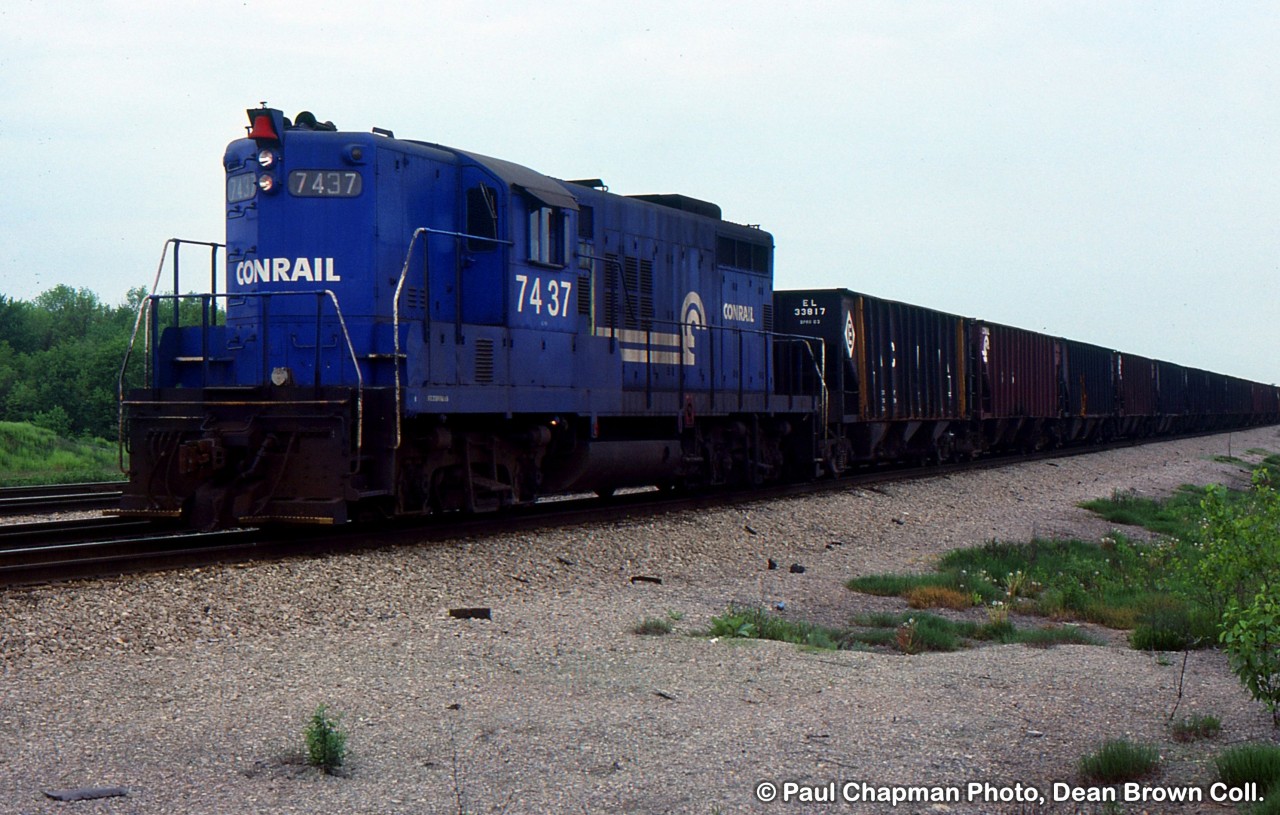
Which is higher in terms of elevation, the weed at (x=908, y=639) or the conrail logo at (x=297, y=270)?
the conrail logo at (x=297, y=270)

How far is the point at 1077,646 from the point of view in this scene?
7488 millimetres

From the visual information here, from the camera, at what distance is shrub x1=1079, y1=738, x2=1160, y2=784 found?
4723 mm

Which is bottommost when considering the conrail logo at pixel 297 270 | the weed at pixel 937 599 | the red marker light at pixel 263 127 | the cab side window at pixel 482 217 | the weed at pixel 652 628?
the weed at pixel 937 599

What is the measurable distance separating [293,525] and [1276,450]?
45799 millimetres

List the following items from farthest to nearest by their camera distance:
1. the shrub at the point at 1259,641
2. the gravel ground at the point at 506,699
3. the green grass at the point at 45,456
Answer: the green grass at the point at 45,456, the shrub at the point at 1259,641, the gravel ground at the point at 506,699

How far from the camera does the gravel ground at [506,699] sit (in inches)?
178

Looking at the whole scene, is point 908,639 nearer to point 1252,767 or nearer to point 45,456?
point 1252,767

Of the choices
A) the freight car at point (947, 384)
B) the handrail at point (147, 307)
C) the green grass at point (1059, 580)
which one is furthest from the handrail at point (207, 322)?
the freight car at point (947, 384)

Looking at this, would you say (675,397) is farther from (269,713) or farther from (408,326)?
(269,713)

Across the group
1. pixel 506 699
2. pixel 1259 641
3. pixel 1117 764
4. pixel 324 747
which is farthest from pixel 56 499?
pixel 1259 641

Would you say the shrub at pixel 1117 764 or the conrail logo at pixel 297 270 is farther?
the conrail logo at pixel 297 270

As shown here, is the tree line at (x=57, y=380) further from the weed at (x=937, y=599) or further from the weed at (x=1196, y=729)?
the weed at (x=1196, y=729)

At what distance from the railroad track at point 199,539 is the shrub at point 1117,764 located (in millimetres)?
6617

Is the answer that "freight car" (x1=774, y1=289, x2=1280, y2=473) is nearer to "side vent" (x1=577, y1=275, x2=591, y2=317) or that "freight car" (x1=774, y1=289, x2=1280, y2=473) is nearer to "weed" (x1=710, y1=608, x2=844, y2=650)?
"side vent" (x1=577, y1=275, x2=591, y2=317)
